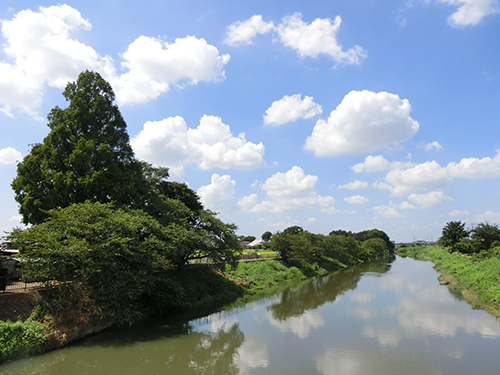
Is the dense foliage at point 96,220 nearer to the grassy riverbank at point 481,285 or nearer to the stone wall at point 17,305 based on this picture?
the stone wall at point 17,305

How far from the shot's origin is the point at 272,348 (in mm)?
14438

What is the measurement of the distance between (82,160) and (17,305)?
373 inches

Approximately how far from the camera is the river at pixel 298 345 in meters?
12.0

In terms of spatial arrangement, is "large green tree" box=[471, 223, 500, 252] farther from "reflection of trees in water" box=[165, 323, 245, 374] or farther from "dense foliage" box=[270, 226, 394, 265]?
"reflection of trees in water" box=[165, 323, 245, 374]

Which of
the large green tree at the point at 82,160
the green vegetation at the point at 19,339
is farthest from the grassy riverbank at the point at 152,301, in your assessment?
the large green tree at the point at 82,160

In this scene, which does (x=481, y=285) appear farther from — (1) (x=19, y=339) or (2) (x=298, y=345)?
(1) (x=19, y=339)

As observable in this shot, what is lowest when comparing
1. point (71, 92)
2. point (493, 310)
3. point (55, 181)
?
point (493, 310)

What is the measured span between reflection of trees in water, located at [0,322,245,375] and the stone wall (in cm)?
258

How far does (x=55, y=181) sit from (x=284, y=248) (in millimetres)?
34374

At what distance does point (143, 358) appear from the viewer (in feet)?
43.6

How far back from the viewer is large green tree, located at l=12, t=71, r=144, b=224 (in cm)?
1977

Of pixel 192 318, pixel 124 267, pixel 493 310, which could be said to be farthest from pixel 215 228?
pixel 493 310

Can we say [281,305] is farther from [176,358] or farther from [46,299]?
[46,299]

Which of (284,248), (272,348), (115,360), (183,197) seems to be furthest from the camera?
(284,248)
